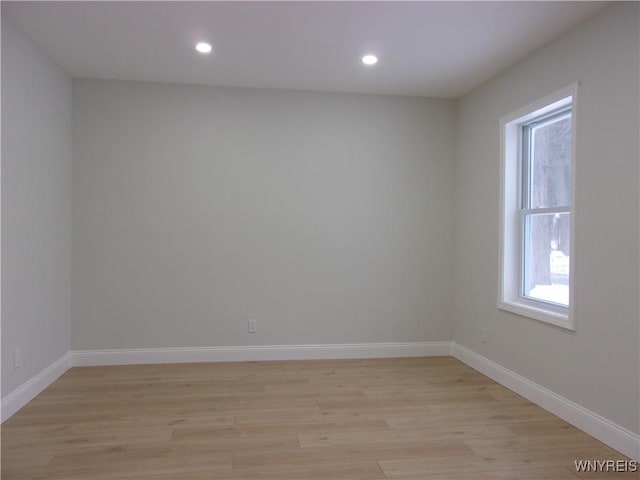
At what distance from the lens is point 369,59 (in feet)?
11.6

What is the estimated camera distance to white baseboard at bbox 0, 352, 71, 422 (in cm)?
290

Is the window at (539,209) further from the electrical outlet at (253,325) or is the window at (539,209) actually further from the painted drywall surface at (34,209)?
the painted drywall surface at (34,209)

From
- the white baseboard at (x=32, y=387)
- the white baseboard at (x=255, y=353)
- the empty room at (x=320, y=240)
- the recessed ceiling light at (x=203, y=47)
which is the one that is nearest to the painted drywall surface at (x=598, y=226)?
the empty room at (x=320, y=240)

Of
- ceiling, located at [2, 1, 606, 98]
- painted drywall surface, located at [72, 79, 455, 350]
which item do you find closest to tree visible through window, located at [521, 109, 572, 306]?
ceiling, located at [2, 1, 606, 98]

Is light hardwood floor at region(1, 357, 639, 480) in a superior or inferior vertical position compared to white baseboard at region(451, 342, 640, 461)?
inferior

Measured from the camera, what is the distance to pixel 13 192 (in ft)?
9.71

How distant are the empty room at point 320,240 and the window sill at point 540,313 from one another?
0.02 m

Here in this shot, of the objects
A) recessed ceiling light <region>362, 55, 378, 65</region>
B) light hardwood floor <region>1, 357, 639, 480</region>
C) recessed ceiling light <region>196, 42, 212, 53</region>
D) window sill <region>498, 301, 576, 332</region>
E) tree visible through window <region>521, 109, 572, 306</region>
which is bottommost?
light hardwood floor <region>1, 357, 639, 480</region>

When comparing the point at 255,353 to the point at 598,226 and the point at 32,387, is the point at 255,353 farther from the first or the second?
the point at 598,226

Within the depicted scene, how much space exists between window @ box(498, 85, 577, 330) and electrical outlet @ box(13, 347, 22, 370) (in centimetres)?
365

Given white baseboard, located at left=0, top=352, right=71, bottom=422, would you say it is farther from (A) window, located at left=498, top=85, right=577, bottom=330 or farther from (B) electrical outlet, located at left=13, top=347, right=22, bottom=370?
(A) window, located at left=498, top=85, right=577, bottom=330

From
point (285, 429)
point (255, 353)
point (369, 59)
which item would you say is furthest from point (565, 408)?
point (369, 59)

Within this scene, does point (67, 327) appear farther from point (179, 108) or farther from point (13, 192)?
point (179, 108)

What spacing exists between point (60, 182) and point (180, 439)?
2.44 meters
